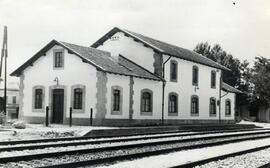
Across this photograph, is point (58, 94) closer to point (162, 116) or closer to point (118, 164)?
point (162, 116)

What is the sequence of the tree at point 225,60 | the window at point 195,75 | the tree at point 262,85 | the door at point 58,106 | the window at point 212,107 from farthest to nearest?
1. the tree at point 225,60
2. the tree at point 262,85
3. the window at point 212,107
4. the window at point 195,75
5. the door at point 58,106

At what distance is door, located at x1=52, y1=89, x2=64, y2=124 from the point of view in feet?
86.5

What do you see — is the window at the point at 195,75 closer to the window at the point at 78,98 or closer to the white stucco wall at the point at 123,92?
the white stucco wall at the point at 123,92

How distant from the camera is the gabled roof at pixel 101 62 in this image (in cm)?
2501

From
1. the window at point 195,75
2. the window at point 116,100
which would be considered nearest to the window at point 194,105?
the window at point 195,75

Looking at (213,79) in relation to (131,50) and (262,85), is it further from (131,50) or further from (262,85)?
(262,85)

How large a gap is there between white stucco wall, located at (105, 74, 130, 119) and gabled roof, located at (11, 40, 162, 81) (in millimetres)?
452

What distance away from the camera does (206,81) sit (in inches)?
1435

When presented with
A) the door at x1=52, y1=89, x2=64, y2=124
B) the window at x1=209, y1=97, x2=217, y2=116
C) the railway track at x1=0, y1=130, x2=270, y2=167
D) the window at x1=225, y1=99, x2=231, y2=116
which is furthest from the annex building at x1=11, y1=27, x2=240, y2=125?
the railway track at x1=0, y1=130, x2=270, y2=167

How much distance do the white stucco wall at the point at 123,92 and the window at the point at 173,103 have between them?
5768 millimetres

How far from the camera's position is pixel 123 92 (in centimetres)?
2606

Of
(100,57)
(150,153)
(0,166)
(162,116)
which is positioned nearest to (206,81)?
(162,116)

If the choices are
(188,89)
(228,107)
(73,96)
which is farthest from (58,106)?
(228,107)

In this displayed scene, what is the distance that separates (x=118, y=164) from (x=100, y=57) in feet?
62.2
